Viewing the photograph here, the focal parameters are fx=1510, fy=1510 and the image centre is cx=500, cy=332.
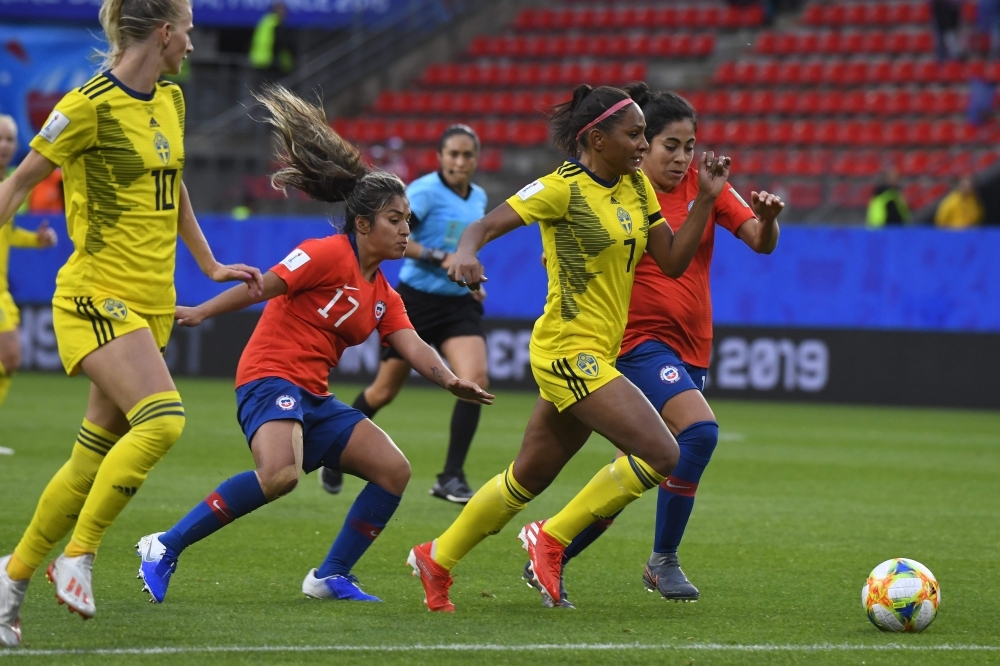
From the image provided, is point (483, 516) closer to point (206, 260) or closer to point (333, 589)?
point (333, 589)

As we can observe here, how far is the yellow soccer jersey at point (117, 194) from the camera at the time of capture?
500 centimetres

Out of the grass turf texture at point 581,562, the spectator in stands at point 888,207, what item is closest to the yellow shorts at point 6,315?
the grass turf texture at point 581,562

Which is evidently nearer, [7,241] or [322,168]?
[322,168]

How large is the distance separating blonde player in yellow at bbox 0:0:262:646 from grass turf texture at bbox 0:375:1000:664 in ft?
1.09

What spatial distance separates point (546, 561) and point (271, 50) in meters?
18.5

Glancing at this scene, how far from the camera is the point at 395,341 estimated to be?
6.02 meters

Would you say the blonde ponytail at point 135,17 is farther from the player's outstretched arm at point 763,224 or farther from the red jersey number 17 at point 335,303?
the player's outstretched arm at point 763,224

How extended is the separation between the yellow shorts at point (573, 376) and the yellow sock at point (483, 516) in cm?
36

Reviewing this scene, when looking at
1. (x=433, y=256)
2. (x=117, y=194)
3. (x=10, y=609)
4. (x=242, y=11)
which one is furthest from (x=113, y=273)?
(x=242, y=11)

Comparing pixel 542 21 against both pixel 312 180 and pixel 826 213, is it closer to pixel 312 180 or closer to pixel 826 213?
pixel 826 213

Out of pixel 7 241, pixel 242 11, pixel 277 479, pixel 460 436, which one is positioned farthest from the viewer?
pixel 242 11

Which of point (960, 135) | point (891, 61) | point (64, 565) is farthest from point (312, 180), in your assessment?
point (891, 61)

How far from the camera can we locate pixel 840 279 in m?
16.8

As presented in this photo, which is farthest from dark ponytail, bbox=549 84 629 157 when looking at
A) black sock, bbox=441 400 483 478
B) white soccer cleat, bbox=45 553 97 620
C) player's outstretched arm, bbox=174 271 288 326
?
black sock, bbox=441 400 483 478
